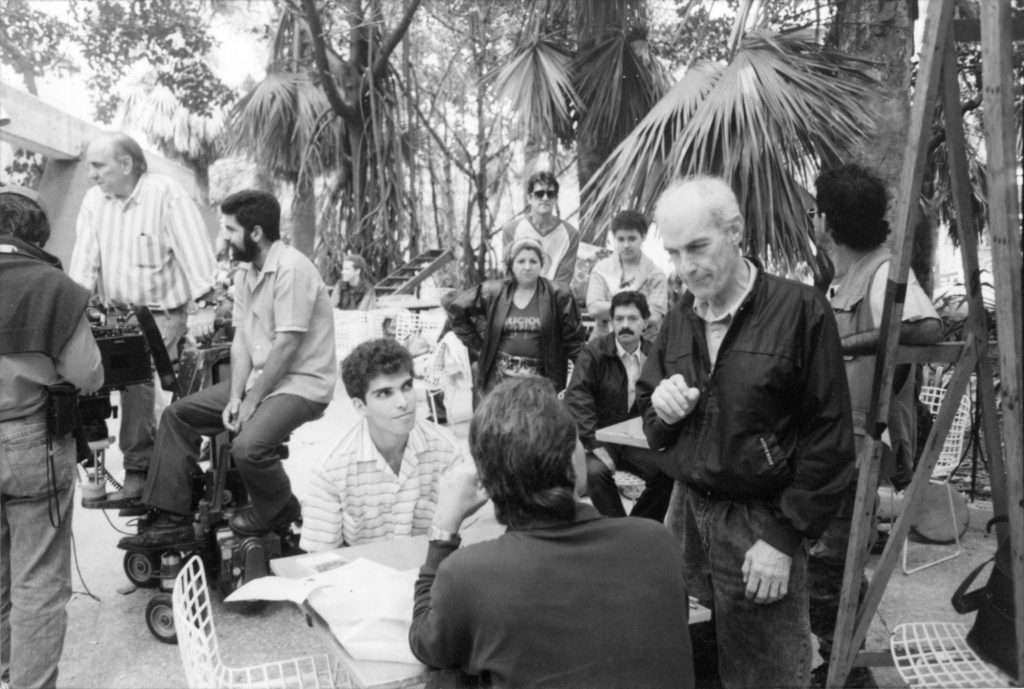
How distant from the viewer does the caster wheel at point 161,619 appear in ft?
12.3

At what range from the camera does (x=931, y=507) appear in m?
4.80

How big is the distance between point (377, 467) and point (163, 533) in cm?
147

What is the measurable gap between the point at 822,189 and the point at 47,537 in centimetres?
279

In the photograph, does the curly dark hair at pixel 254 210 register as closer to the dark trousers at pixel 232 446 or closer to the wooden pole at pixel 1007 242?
the dark trousers at pixel 232 446

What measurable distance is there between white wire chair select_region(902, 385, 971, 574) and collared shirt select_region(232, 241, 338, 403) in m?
2.89

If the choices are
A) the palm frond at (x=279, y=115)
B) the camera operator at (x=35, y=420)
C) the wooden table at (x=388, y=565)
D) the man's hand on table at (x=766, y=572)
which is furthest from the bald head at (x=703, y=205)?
the palm frond at (x=279, y=115)

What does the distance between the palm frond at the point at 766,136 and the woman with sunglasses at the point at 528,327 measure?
663 mm

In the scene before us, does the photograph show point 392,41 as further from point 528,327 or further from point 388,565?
point 388,565

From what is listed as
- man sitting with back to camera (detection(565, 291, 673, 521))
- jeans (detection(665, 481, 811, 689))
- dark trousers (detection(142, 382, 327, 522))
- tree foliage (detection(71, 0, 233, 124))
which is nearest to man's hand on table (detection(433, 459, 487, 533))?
jeans (detection(665, 481, 811, 689))

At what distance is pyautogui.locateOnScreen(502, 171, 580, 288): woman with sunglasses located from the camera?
237 inches

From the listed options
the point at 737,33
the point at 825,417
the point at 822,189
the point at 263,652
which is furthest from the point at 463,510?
the point at 737,33

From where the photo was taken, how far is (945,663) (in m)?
2.67

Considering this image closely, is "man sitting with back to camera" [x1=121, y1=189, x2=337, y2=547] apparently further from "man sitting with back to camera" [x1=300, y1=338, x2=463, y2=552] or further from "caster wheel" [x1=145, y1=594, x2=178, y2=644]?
"man sitting with back to camera" [x1=300, y1=338, x2=463, y2=552]

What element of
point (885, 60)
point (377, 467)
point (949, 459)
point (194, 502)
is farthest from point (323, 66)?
point (377, 467)
